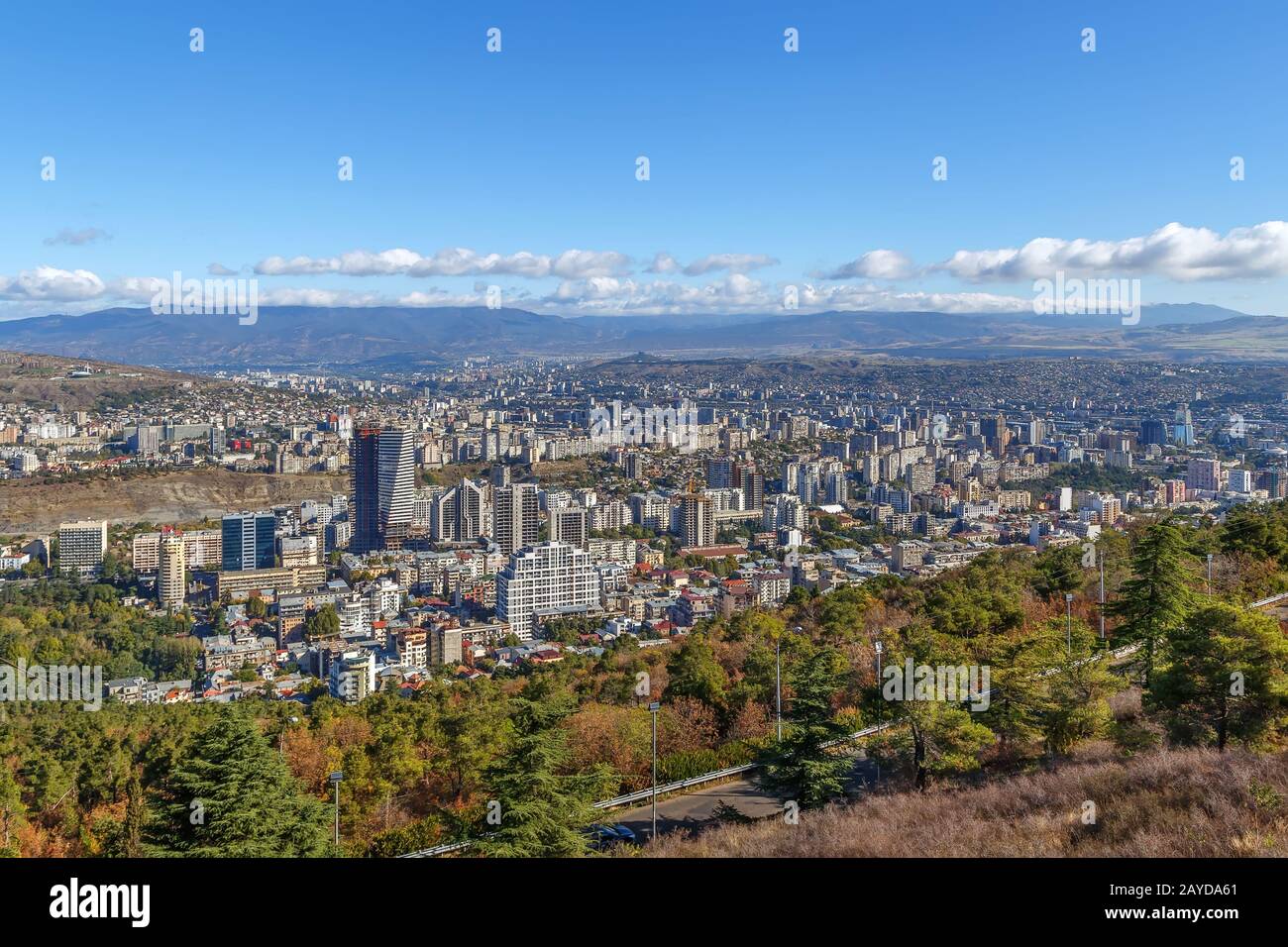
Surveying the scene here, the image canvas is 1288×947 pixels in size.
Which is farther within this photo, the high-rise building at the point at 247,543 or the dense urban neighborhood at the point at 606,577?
the high-rise building at the point at 247,543

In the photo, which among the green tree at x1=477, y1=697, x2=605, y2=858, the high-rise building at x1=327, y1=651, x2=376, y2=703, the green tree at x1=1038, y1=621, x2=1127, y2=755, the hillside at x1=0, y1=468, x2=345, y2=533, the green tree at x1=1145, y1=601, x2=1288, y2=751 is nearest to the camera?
the green tree at x1=477, y1=697, x2=605, y2=858

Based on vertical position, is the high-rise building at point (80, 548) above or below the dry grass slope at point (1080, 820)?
below

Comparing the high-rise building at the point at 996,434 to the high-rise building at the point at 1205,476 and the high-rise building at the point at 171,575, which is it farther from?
the high-rise building at the point at 171,575

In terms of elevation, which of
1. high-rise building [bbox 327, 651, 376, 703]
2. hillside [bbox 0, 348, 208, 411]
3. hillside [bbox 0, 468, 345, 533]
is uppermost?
hillside [bbox 0, 348, 208, 411]

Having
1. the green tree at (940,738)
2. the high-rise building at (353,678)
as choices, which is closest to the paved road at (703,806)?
the green tree at (940,738)

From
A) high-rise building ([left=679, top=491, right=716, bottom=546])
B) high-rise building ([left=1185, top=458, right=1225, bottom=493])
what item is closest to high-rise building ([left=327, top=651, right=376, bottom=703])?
high-rise building ([left=679, top=491, right=716, bottom=546])

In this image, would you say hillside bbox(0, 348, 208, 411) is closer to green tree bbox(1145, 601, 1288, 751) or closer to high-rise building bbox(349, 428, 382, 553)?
high-rise building bbox(349, 428, 382, 553)

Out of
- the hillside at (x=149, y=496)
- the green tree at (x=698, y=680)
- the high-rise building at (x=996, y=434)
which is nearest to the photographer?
the green tree at (x=698, y=680)
